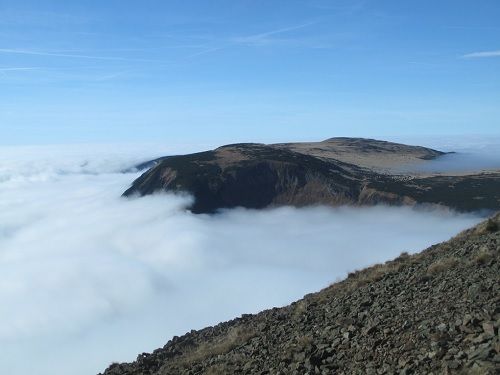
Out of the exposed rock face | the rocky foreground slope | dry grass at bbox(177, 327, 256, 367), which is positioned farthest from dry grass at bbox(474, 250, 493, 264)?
the exposed rock face

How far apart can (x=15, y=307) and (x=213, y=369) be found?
278 feet

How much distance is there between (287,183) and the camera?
345 ft

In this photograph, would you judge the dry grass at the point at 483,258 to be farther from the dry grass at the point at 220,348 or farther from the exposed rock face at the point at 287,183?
the exposed rock face at the point at 287,183

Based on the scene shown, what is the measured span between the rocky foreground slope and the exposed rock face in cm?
7150

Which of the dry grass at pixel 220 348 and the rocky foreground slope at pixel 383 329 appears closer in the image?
the rocky foreground slope at pixel 383 329

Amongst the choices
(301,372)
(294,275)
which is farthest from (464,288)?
(294,275)

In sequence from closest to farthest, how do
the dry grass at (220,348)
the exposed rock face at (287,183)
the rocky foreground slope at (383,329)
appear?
the rocky foreground slope at (383,329)
the dry grass at (220,348)
the exposed rock face at (287,183)

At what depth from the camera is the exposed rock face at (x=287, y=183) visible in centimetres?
9094

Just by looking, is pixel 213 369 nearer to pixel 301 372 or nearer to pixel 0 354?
pixel 301 372

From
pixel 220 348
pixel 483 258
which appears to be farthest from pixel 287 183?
pixel 483 258

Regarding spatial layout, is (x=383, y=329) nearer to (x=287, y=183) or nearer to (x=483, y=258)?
(x=483, y=258)

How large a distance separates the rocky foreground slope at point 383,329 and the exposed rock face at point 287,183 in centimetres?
7150

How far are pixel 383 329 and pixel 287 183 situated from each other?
312 ft

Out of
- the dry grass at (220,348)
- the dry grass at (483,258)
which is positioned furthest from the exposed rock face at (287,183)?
the dry grass at (220,348)
